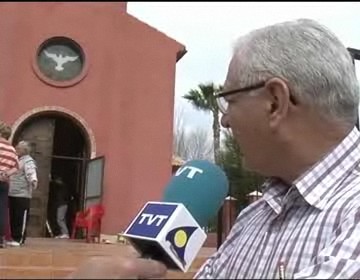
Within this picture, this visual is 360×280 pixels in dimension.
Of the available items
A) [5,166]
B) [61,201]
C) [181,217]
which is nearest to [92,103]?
[61,201]

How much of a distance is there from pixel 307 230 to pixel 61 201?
984 centimetres

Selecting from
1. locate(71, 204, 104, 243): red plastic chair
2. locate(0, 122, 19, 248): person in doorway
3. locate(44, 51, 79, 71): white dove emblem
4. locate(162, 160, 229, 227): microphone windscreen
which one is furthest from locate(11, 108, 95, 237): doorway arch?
locate(162, 160, 229, 227): microphone windscreen

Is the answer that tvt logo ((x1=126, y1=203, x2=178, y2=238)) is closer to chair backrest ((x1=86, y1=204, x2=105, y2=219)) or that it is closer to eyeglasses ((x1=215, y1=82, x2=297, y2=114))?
eyeglasses ((x1=215, y1=82, x2=297, y2=114))

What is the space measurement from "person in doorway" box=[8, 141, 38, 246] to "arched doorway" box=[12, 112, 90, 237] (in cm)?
436

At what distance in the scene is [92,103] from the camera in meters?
11.0

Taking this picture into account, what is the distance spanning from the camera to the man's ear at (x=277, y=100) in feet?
4.17

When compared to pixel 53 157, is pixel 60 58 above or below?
above

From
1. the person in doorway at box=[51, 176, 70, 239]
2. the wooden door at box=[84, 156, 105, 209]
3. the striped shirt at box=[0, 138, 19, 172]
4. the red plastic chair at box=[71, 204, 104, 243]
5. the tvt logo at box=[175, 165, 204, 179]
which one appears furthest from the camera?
the person in doorway at box=[51, 176, 70, 239]

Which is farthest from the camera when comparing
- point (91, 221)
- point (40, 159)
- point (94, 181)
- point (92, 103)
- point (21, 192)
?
point (92, 103)

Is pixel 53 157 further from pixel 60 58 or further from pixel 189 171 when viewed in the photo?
pixel 189 171

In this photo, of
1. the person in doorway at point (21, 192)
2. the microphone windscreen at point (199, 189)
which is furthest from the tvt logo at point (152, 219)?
the person in doorway at point (21, 192)

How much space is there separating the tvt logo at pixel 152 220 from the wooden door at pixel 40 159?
970 cm

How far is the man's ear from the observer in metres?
1.27

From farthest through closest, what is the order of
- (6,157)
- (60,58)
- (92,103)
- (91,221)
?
(60,58)
(92,103)
(91,221)
(6,157)
